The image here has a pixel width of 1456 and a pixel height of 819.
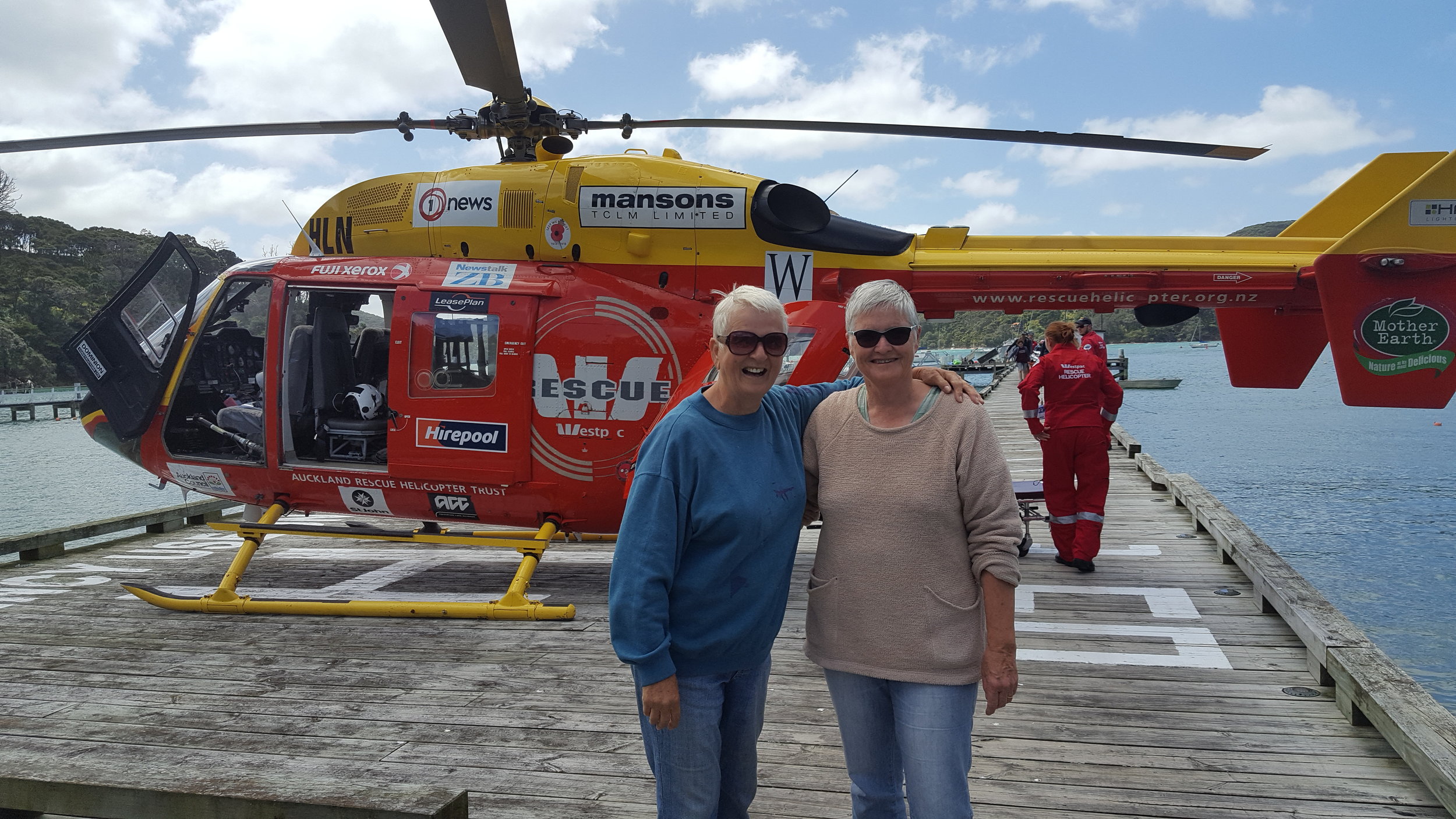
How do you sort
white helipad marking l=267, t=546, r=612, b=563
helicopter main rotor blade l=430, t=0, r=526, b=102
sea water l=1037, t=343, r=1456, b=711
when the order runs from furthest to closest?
sea water l=1037, t=343, r=1456, b=711
white helipad marking l=267, t=546, r=612, b=563
helicopter main rotor blade l=430, t=0, r=526, b=102

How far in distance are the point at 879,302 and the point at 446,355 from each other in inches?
168

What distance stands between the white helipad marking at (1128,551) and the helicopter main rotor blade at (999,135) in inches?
118

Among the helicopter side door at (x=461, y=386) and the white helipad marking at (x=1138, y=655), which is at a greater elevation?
the helicopter side door at (x=461, y=386)

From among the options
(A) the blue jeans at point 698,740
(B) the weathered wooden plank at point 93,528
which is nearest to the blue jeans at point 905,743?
(A) the blue jeans at point 698,740

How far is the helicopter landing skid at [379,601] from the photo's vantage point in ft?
Answer: 17.6

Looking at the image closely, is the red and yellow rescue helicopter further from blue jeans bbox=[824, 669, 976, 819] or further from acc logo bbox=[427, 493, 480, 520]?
blue jeans bbox=[824, 669, 976, 819]

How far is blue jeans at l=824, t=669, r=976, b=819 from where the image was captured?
201cm

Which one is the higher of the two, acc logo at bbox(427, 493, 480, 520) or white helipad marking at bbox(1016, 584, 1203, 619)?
acc logo at bbox(427, 493, 480, 520)

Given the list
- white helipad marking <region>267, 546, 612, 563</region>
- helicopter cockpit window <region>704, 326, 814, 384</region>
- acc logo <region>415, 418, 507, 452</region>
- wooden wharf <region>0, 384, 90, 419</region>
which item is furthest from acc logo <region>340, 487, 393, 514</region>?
wooden wharf <region>0, 384, 90, 419</region>

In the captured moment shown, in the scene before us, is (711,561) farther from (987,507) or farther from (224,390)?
(224,390)

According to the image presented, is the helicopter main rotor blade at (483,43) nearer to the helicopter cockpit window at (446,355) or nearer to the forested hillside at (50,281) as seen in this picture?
the helicopter cockpit window at (446,355)

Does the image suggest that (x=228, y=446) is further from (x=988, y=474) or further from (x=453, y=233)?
(x=988, y=474)

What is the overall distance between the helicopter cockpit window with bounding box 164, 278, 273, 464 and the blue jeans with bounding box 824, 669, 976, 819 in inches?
210

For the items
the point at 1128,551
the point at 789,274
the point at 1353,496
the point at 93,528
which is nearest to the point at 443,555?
the point at 93,528
